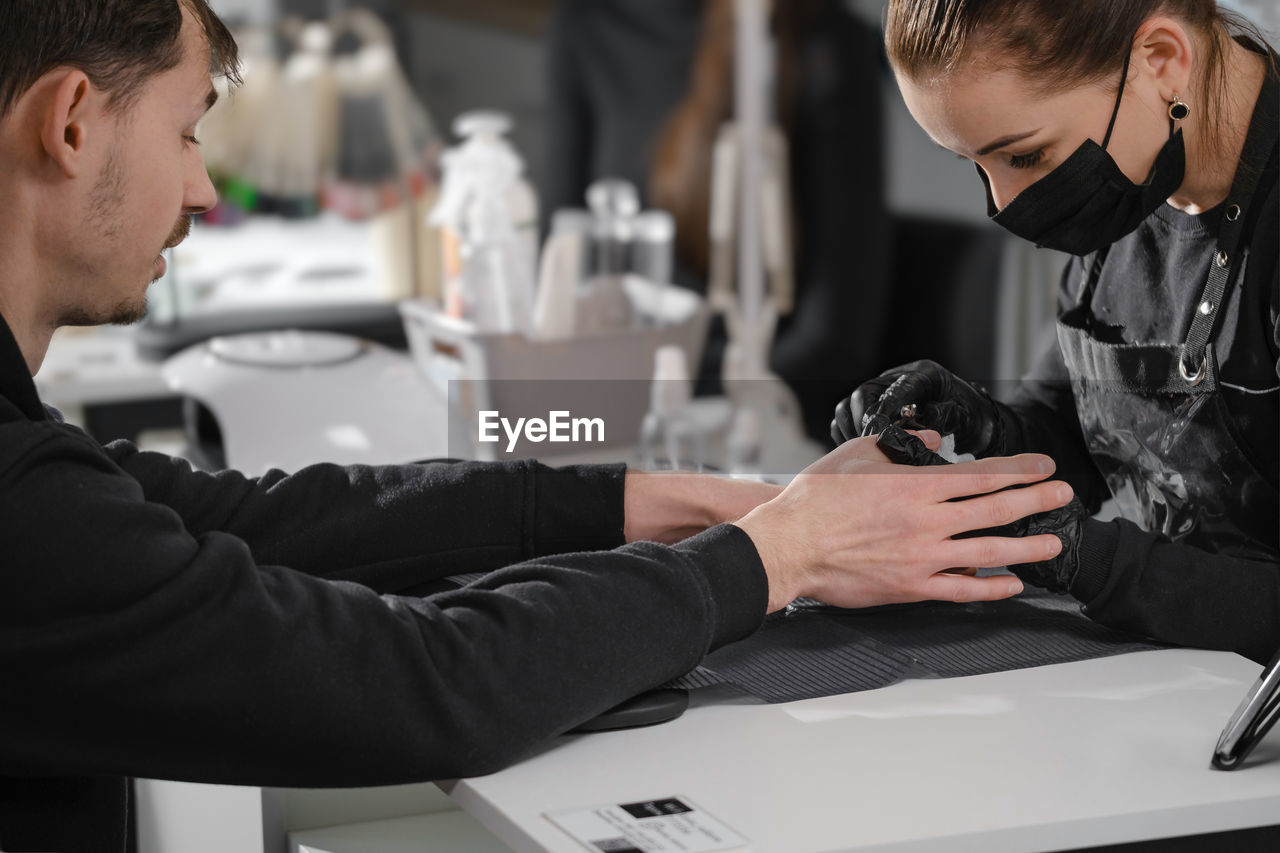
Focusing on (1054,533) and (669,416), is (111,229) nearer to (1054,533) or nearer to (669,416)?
(1054,533)

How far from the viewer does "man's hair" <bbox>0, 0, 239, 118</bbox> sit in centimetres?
82

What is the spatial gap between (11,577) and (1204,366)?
850mm

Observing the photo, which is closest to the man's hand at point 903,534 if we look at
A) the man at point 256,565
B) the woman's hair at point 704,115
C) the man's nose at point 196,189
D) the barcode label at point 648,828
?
the man at point 256,565

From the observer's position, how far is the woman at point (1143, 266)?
969 millimetres

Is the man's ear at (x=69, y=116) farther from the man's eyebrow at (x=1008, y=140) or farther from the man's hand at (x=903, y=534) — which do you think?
the man's eyebrow at (x=1008, y=140)

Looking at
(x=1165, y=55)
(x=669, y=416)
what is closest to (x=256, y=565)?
(x=1165, y=55)

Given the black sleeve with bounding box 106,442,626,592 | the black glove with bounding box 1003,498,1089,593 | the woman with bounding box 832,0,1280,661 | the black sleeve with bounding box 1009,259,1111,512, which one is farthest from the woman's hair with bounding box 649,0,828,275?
the black glove with bounding box 1003,498,1089,593

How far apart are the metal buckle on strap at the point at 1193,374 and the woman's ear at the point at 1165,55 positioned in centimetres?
20

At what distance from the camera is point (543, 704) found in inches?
30.5

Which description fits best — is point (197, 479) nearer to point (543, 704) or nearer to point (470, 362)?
point (543, 704)

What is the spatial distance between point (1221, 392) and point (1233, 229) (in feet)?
0.41

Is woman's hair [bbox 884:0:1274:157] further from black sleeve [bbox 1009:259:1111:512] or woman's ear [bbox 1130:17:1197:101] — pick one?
black sleeve [bbox 1009:259:1111:512]

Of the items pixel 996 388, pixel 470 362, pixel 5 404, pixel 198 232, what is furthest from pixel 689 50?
pixel 5 404

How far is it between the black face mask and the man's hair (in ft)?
2.09
